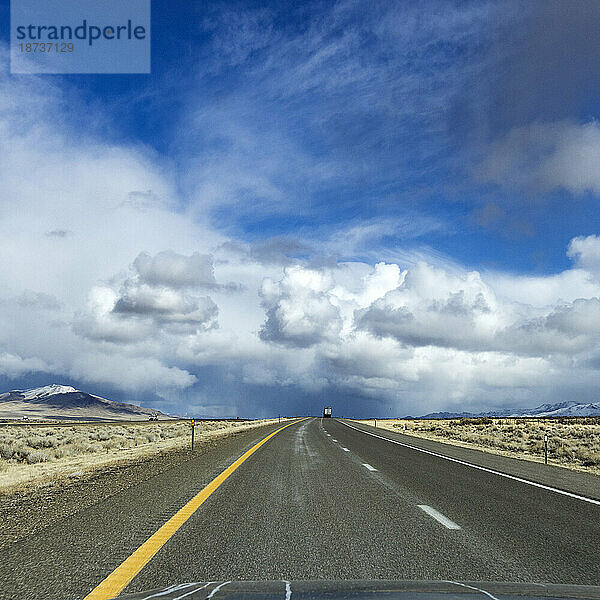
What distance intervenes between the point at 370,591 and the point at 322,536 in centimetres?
249

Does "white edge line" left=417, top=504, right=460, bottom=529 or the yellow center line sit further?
"white edge line" left=417, top=504, right=460, bottom=529

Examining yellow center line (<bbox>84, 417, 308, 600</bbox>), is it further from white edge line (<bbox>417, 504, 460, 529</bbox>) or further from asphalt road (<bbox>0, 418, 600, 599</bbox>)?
white edge line (<bbox>417, 504, 460, 529</bbox>)

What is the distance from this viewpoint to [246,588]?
12.3ft

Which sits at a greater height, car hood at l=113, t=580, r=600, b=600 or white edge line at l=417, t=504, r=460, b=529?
car hood at l=113, t=580, r=600, b=600

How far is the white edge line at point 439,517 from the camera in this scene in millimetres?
6865

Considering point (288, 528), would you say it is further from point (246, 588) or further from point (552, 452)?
point (552, 452)

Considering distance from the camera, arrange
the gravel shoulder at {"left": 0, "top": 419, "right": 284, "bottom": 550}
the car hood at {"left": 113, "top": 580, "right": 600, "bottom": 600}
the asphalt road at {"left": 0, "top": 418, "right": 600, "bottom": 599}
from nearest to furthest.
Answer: the car hood at {"left": 113, "top": 580, "right": 600, "bottom": 600} → the asphalt road at {"left": 0, "top": 418, "right": 600, "bottom": 599} → the gravel shoulder at {"left": 0, "top": 419, "right": 284, "bottom": 550}

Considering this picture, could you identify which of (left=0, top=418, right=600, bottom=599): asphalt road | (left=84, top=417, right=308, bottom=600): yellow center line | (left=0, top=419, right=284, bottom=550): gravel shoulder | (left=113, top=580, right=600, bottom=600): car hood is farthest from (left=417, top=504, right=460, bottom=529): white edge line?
(left=0, top=419, right=284, bottom=550): gravel shoulder

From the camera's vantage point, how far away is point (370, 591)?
374 centimetres

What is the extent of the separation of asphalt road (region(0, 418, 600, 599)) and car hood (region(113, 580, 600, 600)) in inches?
16.4

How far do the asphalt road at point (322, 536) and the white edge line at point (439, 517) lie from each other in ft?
0.06

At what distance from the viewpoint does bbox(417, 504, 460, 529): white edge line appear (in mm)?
6865

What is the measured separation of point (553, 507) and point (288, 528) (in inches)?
173

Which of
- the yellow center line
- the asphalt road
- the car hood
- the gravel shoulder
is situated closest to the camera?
the car hood
